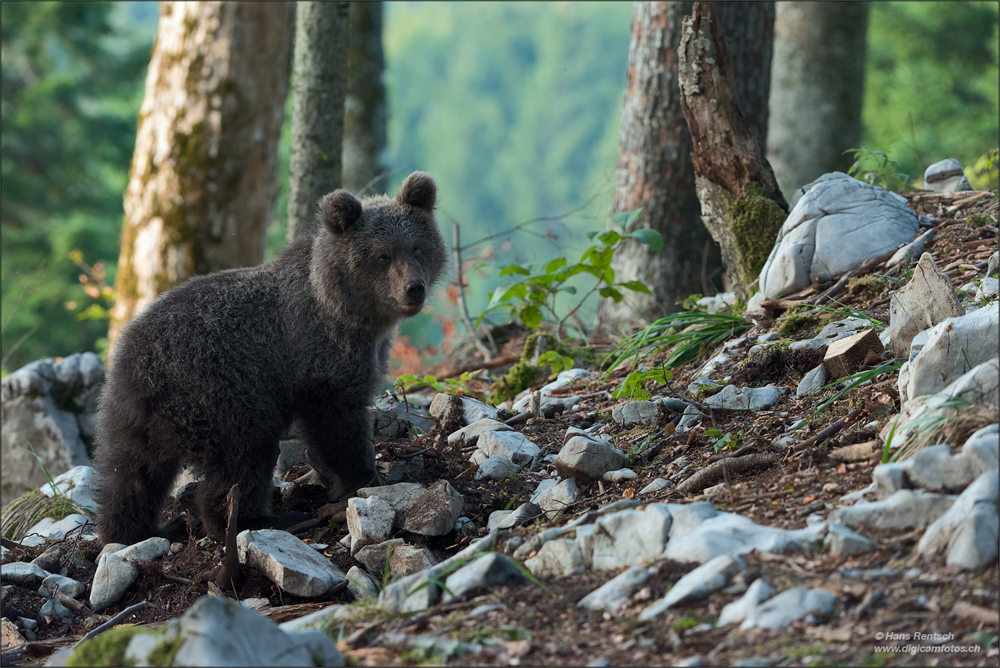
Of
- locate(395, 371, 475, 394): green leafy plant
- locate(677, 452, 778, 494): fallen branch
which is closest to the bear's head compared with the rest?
locate(395, 371, 475, 394): green leafy plant

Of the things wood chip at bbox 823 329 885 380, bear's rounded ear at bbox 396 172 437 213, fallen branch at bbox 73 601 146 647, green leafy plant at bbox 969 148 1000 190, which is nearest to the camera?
fallen branch at bbox 73 601 146 647

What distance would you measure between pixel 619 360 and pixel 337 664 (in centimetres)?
304

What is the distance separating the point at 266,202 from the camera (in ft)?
25.1

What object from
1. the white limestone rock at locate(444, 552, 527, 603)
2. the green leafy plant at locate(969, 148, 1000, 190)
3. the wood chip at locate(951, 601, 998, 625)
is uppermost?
the green leafy plant at locate(969, 148, 1000, 190)

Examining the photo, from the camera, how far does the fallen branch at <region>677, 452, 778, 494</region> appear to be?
3186 millimetres

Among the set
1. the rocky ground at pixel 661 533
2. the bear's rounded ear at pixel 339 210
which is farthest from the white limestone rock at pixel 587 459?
the bear's rounded ear at pixel 339 210

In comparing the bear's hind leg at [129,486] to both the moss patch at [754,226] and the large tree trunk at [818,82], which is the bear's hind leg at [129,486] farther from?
the large tree trunk at [818,82]

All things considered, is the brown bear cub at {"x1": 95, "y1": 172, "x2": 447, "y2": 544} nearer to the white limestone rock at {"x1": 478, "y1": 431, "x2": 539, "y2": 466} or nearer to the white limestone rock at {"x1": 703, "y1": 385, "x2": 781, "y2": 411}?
the white limestone rock at {"x1": 478, "y1": 431, "x2": 539, "y2": 466}

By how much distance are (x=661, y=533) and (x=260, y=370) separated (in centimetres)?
228

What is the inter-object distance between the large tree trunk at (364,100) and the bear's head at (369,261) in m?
5.75

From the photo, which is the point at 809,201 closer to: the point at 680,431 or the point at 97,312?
the point at 680,431

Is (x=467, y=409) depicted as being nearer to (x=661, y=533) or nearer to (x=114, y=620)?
(x=114, y=620)

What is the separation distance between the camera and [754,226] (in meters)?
5.31

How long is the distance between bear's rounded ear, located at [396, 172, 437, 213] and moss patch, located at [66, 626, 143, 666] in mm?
3001
